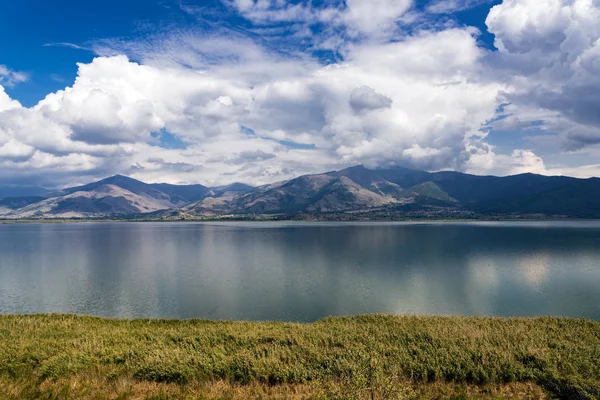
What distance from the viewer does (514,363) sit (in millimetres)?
22391

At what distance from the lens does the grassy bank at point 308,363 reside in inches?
764

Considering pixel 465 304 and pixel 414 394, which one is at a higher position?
pixel 414 394

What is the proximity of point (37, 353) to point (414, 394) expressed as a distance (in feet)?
87.6

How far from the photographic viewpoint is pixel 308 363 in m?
23.1

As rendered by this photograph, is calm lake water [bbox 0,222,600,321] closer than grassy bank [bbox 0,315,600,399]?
No

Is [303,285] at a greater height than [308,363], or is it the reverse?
[308,363]

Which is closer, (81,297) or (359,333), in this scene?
(359,333)

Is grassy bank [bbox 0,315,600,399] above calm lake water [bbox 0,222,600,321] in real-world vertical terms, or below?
above

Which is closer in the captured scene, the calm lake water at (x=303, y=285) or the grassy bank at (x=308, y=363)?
the grassy bank at (x=308, y=363)

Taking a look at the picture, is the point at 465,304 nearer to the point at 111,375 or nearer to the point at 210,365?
the point at 210,365

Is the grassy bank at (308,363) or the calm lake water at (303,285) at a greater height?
the grassy bank at (308,363)

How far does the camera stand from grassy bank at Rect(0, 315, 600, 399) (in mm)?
19406

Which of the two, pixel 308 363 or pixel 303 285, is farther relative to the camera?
pixel 303 285

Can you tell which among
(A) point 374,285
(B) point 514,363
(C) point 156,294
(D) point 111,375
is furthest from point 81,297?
(B) point 514,363
